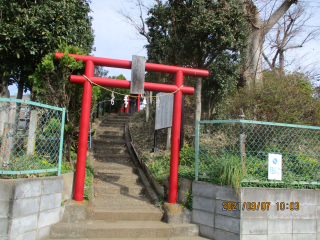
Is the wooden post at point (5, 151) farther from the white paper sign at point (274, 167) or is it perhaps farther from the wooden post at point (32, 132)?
the white paper sign at point (274, 167)

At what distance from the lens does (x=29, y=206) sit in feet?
12.4

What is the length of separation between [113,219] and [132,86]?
267 cm

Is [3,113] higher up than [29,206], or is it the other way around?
[3,113]

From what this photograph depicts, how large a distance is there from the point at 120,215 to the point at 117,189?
118cm

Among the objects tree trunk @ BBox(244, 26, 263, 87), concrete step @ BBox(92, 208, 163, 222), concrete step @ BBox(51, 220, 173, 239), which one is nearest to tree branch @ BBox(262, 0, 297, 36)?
tree trunk @ BBox(244, 26, 263, 87)

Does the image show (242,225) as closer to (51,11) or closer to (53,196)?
(53,196)

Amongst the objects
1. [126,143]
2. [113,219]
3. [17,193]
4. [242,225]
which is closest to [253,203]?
[242,225]

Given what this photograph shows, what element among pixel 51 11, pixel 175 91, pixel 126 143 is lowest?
pixel 126 143

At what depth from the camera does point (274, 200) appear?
4.25m

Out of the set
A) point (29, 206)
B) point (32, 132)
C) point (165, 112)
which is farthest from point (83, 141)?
point (165, 112)

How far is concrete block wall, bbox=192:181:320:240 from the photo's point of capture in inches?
161

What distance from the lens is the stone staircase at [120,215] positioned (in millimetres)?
4199

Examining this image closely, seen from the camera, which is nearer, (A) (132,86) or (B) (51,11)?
(A) (132,86)

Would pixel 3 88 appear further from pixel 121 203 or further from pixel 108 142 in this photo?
pixel 121 203
